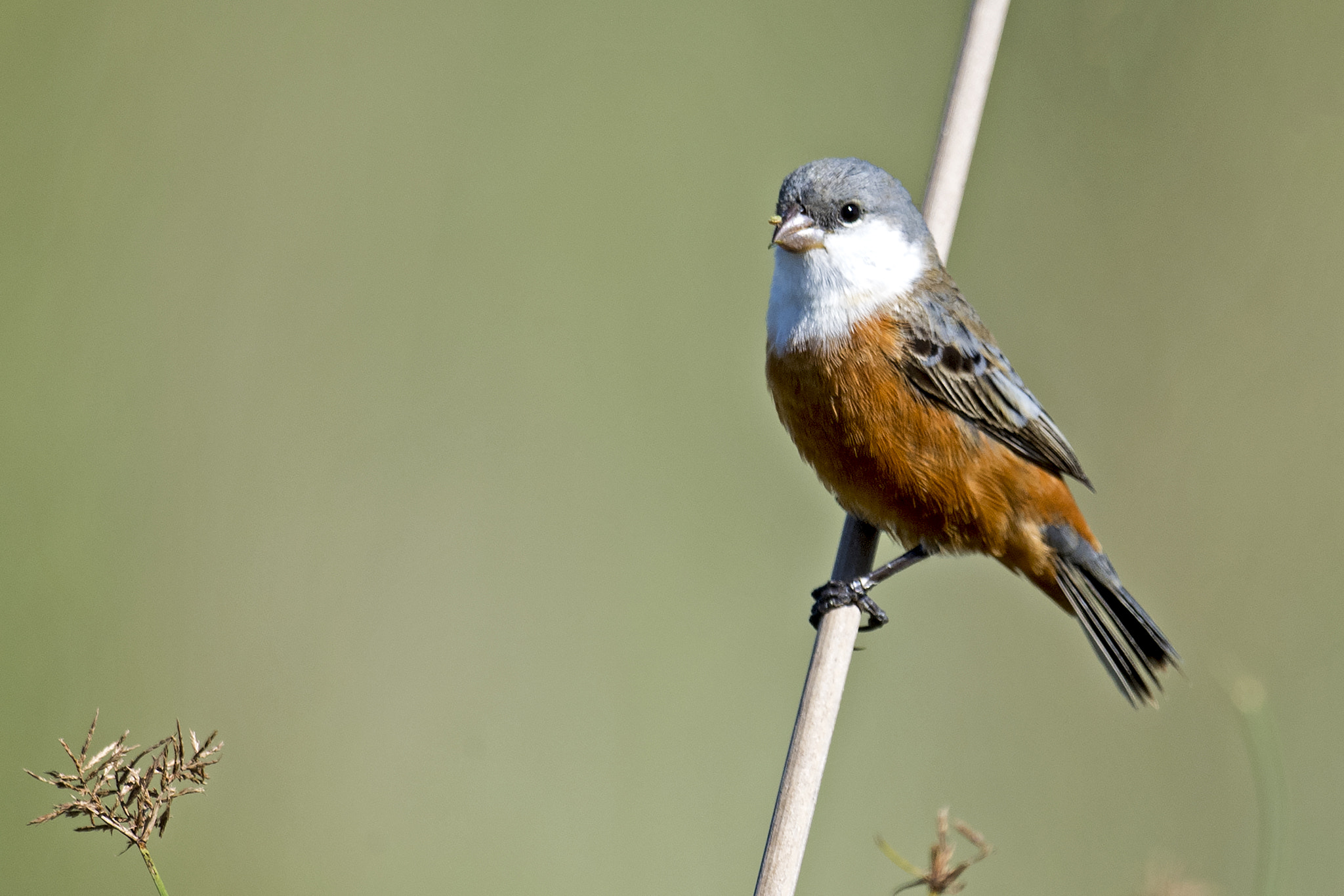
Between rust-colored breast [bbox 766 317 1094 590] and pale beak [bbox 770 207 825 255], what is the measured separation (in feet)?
0.99

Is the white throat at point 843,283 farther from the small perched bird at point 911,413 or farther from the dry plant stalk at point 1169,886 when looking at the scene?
the dry plant stalk at point 1169,886

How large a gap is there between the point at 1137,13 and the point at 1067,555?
288cm

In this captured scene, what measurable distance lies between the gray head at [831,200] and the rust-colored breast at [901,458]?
0.31m

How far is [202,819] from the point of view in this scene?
14.6 feet

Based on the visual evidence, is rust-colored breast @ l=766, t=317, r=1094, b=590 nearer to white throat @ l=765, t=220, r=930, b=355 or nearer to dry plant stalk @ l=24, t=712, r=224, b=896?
white throat @ l=765, t=220, r=930, b=355

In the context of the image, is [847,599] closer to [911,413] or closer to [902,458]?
[902,458]

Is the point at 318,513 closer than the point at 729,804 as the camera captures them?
No

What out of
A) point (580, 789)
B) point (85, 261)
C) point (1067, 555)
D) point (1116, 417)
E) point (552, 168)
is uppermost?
point (552, 168)

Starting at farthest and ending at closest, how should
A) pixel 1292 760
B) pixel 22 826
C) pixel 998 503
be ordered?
1. pixel 1292 760
2. pixel 22 826
3. pixel 998 503

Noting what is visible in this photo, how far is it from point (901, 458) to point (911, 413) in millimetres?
141

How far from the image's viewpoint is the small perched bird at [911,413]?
3.09 m

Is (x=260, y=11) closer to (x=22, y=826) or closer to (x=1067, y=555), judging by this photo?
(x=22, y=826)

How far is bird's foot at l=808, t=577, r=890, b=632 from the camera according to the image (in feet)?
9.64

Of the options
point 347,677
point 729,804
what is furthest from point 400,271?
point 729,804
